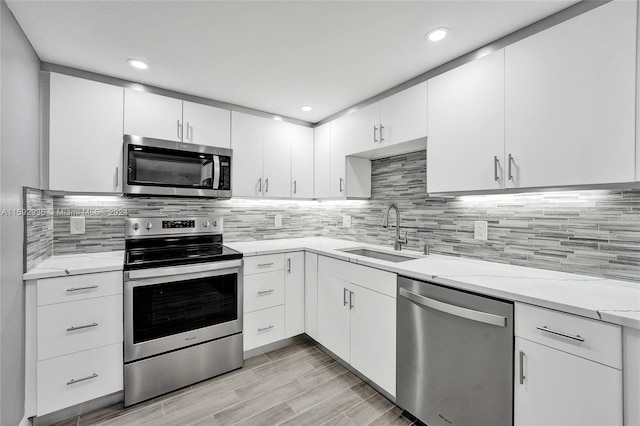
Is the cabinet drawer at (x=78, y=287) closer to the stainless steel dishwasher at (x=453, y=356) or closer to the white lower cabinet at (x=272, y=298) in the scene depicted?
the white lower cabinet at (x=272, y=298)

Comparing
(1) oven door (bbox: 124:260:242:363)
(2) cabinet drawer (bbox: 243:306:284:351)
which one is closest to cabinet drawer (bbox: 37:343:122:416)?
(1) oven door (bbox: 124:260:242:363)

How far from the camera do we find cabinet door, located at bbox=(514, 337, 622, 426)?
1004mm

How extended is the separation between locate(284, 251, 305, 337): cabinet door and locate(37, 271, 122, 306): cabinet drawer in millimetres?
1273

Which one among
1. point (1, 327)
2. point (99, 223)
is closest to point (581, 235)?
point (1, 327)

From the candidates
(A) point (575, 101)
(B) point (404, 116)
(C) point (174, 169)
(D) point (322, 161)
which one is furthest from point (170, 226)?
(A) point (575, 101)

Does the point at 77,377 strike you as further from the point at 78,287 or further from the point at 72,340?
the point at 78,287

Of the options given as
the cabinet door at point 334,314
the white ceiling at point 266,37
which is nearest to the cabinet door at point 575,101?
the white ceiling at point 266,37

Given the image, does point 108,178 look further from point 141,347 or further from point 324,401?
point 324,401

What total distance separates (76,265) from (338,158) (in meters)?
2.21

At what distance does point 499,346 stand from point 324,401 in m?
1.19

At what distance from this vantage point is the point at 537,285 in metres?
1.34

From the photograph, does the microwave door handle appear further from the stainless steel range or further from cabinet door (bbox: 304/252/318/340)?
cabinet door (bbox: 304/252/318/340)

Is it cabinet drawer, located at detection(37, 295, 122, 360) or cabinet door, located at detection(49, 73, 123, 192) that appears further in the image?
cabinet door, located at detection(49, 73, 123, 192)

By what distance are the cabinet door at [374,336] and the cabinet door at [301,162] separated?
1355 mm
